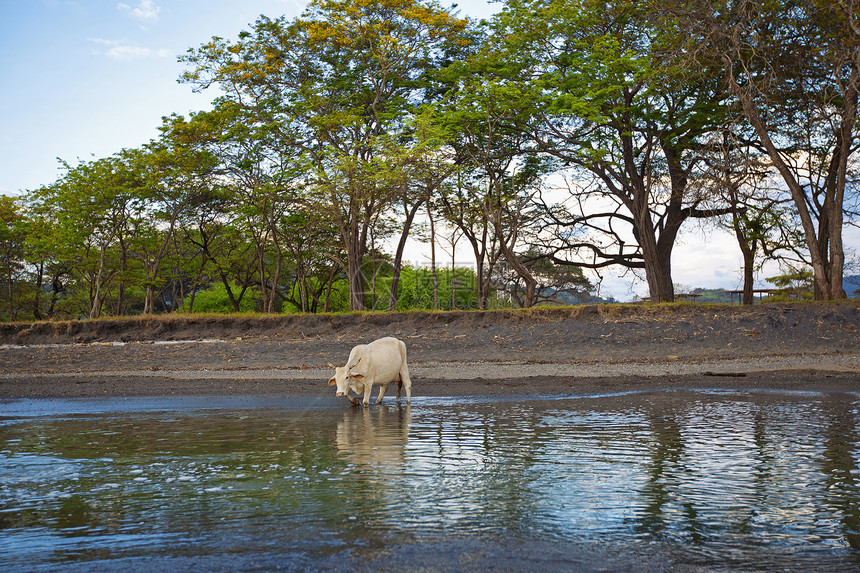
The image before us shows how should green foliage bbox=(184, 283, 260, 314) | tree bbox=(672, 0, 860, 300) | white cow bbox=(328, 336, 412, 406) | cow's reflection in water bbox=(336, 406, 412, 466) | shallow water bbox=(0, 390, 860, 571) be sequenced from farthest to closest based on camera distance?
green foliage bbox=(184, 283, 260, 314) → tree bbox=(672, 0, 860, 300) → white cow bbox=(328, 336, 412, 406) → cow's reflection in water bbox=(336, 406, 412, 466) → shallow water bbox=(0, 390, 860, 571)

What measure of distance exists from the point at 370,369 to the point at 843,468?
712 centimetres

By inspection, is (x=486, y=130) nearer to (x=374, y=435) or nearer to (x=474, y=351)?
(x=474, y=351)

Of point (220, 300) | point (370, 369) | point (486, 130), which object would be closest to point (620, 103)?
point (486, 130)

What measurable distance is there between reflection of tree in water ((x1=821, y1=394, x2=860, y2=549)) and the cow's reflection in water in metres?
3.54

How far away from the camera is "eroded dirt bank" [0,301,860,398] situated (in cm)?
1448

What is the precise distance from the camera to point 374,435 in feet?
27.2

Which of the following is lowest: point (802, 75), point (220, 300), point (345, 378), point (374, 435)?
point (374, 435)

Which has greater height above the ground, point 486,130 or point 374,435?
point 486,130

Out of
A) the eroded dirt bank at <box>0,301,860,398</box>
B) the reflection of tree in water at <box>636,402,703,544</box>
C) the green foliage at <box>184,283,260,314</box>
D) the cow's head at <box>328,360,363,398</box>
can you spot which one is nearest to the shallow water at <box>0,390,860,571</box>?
the reflection of tree in water at <box>636,402,703,544</box>

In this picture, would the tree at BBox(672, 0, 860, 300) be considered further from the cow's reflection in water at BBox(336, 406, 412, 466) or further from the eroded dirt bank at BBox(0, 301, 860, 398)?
the cow's reflection in water at BBox(336, 406, 412, 466)

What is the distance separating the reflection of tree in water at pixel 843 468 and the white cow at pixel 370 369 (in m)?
6.31

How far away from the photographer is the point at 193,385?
49.3 ft

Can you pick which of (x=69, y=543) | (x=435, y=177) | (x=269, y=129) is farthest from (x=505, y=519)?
(x=269, y=129)

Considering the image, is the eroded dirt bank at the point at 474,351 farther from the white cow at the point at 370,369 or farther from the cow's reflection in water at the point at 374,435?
the cow's reflection in water at the point at 374,435
